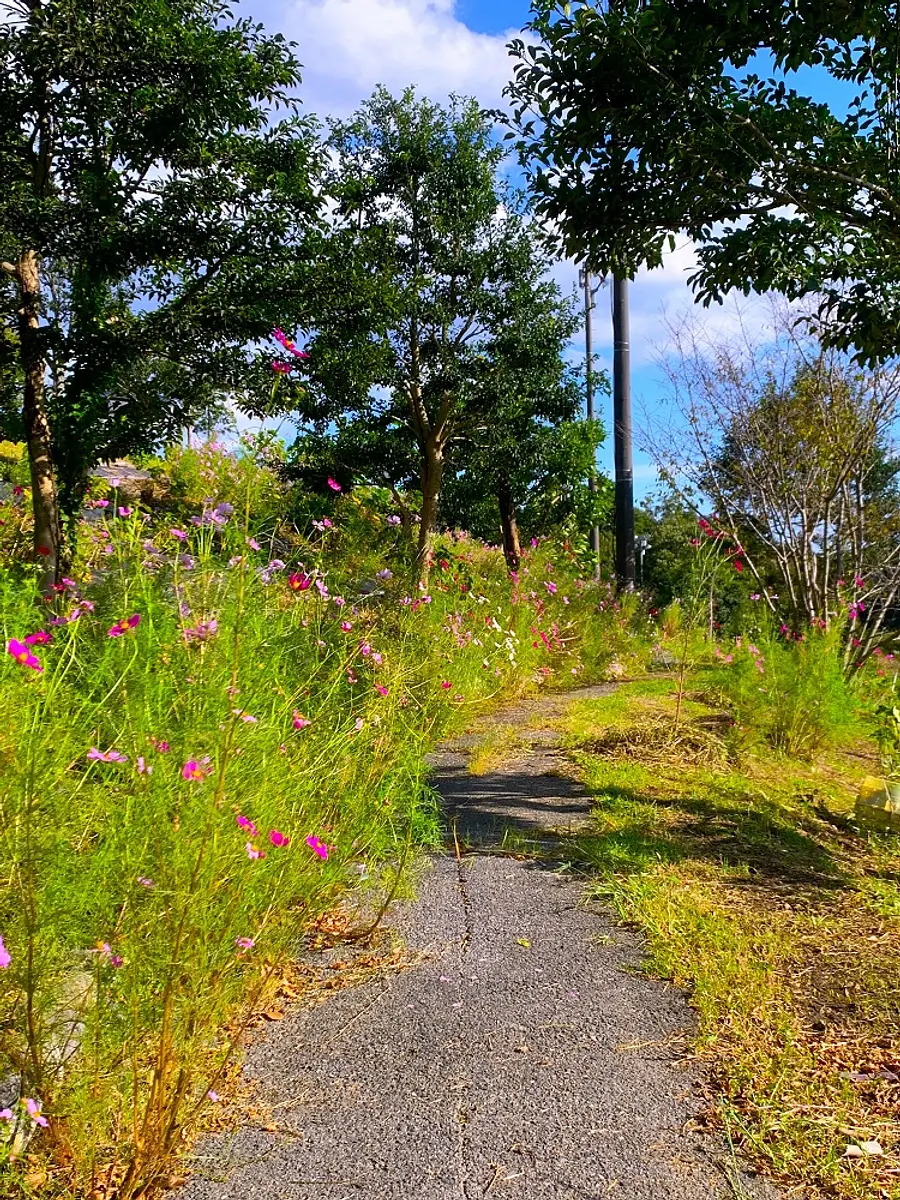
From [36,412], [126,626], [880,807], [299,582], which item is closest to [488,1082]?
[126,626]

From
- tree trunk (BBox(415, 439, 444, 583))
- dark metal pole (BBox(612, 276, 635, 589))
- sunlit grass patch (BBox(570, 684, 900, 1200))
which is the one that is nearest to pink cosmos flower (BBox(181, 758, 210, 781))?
sunlit grass patch (BBox(570, 684, 900, 1200))

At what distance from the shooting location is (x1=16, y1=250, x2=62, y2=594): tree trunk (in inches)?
221

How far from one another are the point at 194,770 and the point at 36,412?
5389mm

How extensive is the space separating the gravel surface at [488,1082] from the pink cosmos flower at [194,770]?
2.55 feet

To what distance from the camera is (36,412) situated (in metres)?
5.77

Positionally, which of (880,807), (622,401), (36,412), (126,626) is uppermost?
(622,401)

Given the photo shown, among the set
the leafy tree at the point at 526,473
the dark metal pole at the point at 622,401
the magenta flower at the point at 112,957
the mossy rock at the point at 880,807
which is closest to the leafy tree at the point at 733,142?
the mossy rock at the point at 880,807

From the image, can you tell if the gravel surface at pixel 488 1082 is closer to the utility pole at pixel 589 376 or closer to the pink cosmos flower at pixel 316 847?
the pink cosmos flower at pixel 316 847

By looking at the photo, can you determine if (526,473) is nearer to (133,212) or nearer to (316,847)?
(133,212)

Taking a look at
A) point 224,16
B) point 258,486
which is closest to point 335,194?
point 224,16

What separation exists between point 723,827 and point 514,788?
3.61 feet

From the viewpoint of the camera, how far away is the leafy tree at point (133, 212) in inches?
200

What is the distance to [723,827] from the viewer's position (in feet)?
11.8

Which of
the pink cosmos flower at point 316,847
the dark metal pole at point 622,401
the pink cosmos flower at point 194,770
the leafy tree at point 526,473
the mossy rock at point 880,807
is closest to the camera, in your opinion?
the pink cosmos flower at point 194,770
